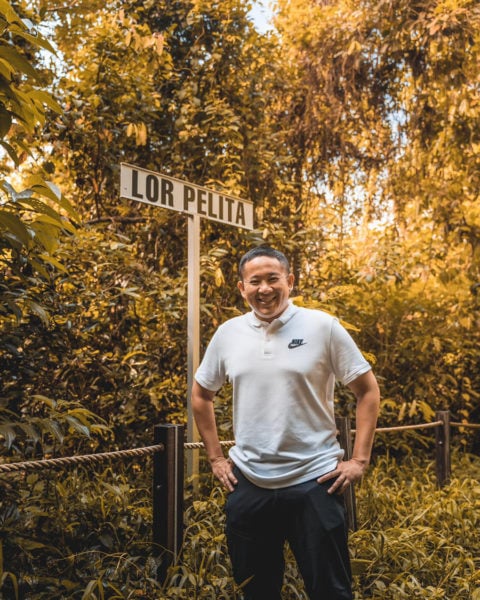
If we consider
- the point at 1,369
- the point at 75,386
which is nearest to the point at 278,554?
the point at 1,369

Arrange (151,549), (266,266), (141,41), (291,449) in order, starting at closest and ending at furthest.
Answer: (291,449) → (266,266) → (151,549) → (141,41)

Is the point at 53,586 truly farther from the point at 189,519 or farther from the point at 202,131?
the point at 202,131

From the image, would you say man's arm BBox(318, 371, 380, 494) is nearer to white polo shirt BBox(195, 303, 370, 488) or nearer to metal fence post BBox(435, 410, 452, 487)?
white polo shirt BBox(195, 303, 370, 488)

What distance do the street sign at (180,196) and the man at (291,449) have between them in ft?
4.93

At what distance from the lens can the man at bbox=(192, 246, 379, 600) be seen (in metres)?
2.32

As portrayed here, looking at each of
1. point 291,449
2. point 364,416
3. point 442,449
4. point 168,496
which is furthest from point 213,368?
point 442,449

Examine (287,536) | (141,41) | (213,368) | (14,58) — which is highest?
(141,41)

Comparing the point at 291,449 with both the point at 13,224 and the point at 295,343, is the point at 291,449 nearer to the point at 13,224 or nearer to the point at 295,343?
the point at 295,343

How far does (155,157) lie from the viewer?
654cm

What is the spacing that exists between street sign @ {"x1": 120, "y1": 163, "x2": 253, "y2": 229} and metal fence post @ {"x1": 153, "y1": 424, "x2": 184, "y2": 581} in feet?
4.44

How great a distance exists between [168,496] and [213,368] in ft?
2.73

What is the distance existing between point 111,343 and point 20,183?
4268 mm

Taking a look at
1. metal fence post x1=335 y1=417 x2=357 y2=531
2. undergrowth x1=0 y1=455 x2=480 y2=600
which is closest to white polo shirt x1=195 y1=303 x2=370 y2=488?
undergrowth x1=0 y1=455 x2=480 y2=600

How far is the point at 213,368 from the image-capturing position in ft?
8.93
